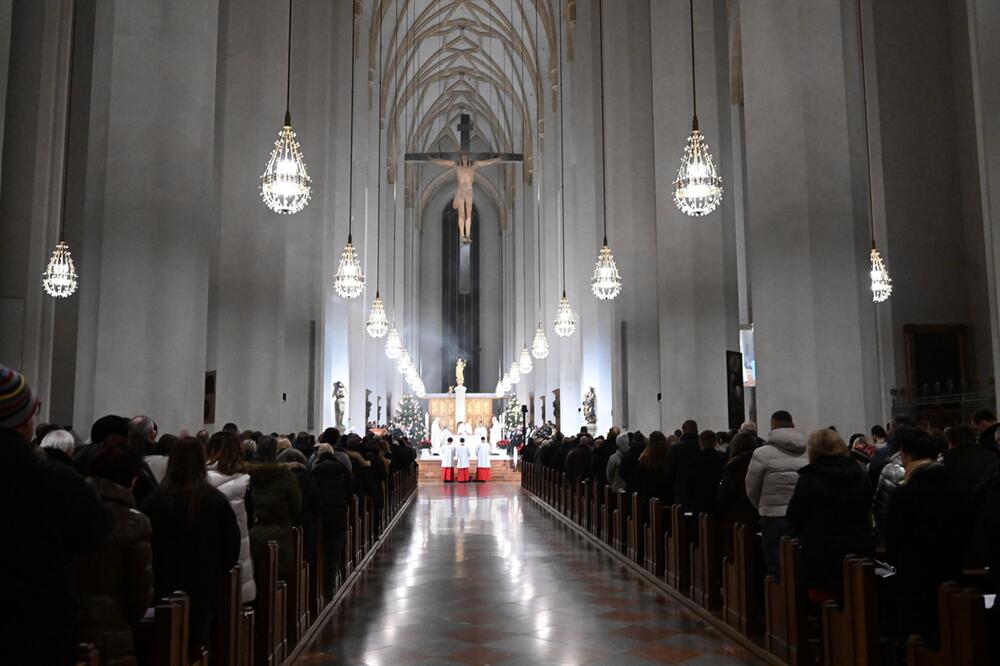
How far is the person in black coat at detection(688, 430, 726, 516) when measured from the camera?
7.07 metres

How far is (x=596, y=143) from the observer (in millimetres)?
20906

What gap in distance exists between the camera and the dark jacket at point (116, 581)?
9.64 ft

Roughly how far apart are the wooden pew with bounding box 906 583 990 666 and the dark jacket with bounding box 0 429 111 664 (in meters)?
3.05

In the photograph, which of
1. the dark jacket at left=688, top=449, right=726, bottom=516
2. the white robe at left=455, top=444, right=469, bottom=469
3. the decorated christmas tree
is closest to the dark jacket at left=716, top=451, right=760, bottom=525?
the dark jacket at left=688, top=449, right=726, bottom=516

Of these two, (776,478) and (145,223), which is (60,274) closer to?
(145,223)

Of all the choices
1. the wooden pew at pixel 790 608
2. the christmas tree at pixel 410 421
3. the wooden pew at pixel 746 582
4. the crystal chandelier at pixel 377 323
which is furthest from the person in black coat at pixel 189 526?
the christmas tree at pixel 410 421

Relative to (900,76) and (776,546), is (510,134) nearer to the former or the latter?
(900,76)

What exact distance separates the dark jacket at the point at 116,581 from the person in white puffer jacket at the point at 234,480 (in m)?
1.38

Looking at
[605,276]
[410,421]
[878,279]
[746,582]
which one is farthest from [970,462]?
[410,421]

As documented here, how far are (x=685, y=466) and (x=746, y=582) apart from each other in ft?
4.80

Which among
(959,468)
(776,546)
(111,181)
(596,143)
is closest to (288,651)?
(776,546)

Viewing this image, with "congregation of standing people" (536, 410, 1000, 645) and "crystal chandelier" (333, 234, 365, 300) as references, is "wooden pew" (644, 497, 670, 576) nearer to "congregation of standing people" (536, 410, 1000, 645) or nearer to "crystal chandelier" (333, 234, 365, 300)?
"congregation of standing people" (536, 410, 1000, 645)

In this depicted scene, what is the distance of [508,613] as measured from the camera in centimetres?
686

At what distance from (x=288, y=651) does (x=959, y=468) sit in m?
4.29
